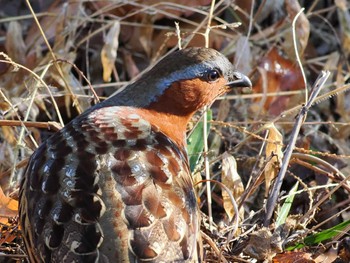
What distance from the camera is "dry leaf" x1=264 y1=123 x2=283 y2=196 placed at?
4.07 meters

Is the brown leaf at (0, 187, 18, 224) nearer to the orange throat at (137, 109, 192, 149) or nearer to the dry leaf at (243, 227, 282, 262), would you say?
the orange throat at (137, 109, 192, 149)

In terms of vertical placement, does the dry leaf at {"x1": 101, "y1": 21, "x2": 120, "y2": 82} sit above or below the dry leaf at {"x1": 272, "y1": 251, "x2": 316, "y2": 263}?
above

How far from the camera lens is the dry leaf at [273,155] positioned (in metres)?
4.07

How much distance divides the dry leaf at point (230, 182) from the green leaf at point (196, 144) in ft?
0.60

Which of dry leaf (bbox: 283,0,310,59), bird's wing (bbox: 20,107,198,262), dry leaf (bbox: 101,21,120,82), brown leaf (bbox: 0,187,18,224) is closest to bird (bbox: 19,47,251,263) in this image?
bird's wing (bbox: 20,107,198,262)

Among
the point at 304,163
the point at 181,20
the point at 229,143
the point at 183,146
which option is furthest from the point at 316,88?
the point at 181,20

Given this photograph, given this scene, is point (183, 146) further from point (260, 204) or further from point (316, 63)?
point (316, 63)

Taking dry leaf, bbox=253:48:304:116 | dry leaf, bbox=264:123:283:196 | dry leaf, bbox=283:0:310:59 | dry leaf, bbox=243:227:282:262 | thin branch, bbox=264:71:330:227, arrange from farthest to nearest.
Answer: dry leaf, bbox=253:48:304:116
dry leaf, bbox=283:0:310:59
dry leaf, bbox=264:123:283:196
thin branch, bbox=264:71:330:227
dry leaf, bbox=243:227:282:262

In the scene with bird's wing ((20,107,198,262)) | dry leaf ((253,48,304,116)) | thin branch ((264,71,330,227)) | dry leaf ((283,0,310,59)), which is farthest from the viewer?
dry leaf ((253,48,304,116))

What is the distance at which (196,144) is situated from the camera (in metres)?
A: 4.46

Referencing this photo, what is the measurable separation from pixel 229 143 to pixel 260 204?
1.61 feet

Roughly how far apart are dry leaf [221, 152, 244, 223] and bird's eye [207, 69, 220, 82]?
Answer: 1.41 feet

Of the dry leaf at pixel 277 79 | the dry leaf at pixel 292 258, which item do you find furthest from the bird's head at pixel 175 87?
the dry leaf at pixel 277 79

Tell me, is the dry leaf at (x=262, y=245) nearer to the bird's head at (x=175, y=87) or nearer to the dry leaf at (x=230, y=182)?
the dry leaf at (x=230, y=182)
